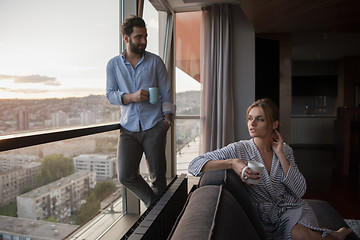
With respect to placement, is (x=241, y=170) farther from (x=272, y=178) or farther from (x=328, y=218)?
(x=328, y=218)

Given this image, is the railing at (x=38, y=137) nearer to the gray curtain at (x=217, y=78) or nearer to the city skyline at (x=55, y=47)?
the city skyline at (x=55, y=47)

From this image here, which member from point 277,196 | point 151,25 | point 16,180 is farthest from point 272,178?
point 151,25

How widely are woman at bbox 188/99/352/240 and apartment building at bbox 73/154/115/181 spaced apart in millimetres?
878

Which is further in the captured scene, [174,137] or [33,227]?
[174,137]

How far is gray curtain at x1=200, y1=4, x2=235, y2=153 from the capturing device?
4.38m

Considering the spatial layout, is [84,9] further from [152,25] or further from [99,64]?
[152,25]

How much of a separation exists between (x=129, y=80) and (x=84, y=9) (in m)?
0.61

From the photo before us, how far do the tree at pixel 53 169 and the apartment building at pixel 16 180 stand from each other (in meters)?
0.06

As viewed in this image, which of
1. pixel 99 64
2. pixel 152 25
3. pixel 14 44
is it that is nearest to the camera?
pixel 14 44

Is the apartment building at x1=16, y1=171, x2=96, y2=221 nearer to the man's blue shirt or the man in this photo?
the man

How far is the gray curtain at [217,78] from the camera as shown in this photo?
4383 mm

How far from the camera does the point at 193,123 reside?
4.83 m

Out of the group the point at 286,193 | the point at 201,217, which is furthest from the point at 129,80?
the point at 201,217

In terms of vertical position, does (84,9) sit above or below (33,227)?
above
